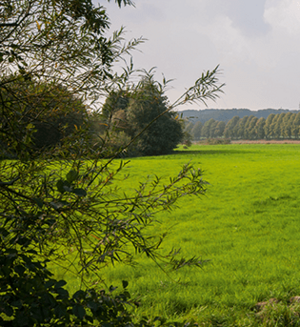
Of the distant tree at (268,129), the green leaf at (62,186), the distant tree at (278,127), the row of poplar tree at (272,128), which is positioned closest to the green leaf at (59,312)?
the green leaf at (62,186)

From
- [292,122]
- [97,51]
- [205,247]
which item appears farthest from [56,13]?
[292,122]

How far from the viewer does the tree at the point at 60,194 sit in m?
1.80

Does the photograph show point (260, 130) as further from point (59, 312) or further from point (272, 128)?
point (59, 312)

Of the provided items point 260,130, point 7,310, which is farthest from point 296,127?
point 7,310

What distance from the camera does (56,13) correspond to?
103 inches

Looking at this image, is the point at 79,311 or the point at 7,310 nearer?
the point at 7,310

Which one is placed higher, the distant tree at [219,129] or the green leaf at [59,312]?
the distant tree at [219,129]

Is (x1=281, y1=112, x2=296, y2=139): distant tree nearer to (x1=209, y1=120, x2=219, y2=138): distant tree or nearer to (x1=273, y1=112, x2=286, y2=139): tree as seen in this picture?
(x1=273, y1=112, x2=286, y2=139): tree

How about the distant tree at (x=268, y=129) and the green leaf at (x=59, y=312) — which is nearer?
the green leaf at (x=59, y=312)

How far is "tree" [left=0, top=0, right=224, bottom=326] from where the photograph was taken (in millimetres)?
1800

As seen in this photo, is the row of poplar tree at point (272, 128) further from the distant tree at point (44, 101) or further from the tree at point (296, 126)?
the distant tree at point (44, 101)

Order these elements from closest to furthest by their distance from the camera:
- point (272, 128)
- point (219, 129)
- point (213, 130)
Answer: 1. point (272, 128)
2. point (219, 129)
3. point (213, 130)

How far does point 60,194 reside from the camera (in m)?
1.79

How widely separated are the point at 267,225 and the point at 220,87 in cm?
834
